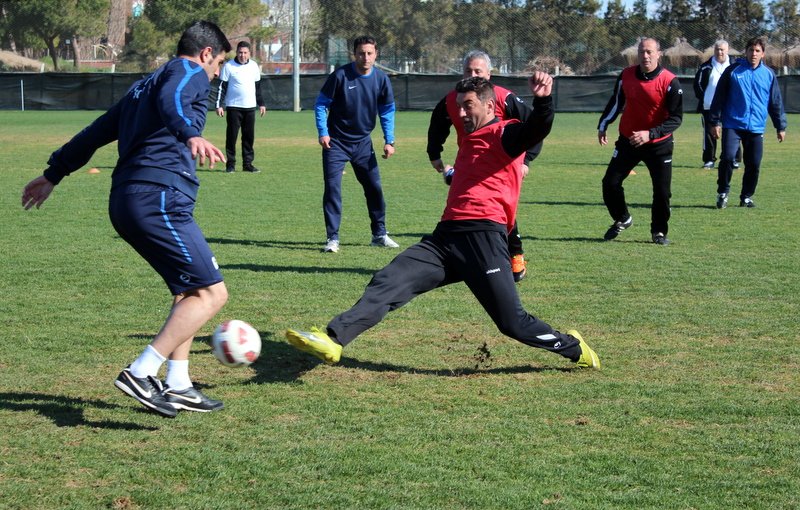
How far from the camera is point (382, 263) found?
958 centimetres

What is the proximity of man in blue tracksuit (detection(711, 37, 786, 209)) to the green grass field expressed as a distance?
70.0 inches

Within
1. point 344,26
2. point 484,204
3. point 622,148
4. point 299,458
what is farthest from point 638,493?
point 344,26

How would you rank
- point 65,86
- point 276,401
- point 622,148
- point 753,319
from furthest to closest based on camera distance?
1. point 65,86
2. point 622,148
3. point 753,319
4. point 276,401

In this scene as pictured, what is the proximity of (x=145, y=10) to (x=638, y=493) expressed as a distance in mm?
66463

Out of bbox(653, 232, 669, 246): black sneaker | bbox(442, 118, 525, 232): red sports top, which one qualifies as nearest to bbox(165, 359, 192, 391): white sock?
bbox(442, 118, 525, 232): red sports top

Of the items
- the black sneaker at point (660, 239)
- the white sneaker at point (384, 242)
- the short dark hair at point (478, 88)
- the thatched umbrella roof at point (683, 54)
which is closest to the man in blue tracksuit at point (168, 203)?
the short dark hair at point (478, 88)

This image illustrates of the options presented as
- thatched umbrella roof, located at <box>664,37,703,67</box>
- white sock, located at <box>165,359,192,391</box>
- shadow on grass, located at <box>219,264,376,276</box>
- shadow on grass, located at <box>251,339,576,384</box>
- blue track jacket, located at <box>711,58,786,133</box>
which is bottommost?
shadow on grass, located at <box>219,264,376,276</box>

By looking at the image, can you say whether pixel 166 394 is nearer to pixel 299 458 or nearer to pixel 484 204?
pixel 299 458

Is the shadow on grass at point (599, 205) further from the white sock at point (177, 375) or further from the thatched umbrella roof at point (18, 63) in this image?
the thatched umbrella roof at point (18, 63)

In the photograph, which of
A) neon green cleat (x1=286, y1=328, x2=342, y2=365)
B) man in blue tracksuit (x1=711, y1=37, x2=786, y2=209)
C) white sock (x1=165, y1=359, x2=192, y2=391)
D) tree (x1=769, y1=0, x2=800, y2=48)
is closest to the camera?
white sock (x1=165, y1=359, x2=192, y2=391)

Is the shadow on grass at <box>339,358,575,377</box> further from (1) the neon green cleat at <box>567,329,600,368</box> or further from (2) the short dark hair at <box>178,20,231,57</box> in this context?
(2) the short dark hair at <box>178,20,231,57</box>

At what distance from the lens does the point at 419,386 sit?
5828 mm

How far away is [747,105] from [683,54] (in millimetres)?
30759

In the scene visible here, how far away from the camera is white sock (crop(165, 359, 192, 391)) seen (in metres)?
5.27
